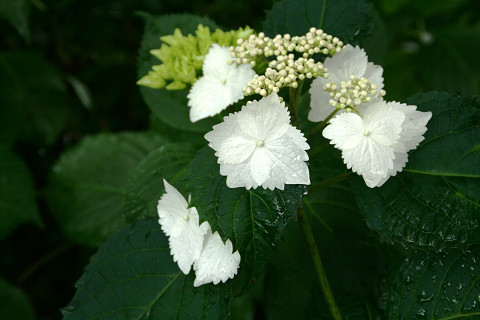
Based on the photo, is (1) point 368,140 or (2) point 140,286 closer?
(1) point 368,140

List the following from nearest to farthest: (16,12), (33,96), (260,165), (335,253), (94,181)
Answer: (260,165), (335,253), (16,12), (94,181), (33,96)

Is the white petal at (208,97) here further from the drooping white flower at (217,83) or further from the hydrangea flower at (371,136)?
the hydrangea flower at (371,136)

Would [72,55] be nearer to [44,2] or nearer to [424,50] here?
[44,2]

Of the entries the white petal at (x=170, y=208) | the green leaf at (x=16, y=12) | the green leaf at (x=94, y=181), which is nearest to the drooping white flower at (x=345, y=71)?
the white petal at (x=170, y=208)

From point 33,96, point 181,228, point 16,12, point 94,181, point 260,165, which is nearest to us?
point 260,165

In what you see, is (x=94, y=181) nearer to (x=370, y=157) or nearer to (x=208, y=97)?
(x=208, y=97)

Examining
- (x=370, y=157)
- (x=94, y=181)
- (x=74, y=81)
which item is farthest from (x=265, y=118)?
(x=74, y=81)

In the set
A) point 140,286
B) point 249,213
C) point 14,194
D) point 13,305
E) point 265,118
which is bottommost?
point 13,305

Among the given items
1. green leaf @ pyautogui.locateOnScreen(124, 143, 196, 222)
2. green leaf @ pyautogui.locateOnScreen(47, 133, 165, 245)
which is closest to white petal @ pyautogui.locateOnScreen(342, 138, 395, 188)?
green leaf @ pyautogui.locateOnScreen(124, 143, 196, 222)
